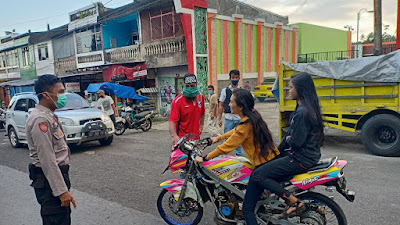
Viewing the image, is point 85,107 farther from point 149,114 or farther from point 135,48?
point 135,48

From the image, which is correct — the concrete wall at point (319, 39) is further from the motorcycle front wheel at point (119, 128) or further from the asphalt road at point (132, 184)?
the motorcycle front wheel at point (119, 128)

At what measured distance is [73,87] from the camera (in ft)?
68.2

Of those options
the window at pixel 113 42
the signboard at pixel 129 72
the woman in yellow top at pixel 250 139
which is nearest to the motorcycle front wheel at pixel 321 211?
the woman in yellow top at pixel 250 139

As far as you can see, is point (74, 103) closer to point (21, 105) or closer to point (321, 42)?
point (21, 105)

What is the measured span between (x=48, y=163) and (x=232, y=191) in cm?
178

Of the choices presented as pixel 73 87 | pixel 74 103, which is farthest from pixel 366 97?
pixel 73 87

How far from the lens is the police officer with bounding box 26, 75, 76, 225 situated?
232 centimetres

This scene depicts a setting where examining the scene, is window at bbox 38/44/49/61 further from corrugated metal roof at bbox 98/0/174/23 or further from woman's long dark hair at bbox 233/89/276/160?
woman's long dark hair at bbox 233/89/276/160

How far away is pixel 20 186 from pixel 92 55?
51.3 ft

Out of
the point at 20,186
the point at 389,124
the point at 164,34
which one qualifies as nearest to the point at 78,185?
the point at 20,186

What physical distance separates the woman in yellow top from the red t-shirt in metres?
1.02

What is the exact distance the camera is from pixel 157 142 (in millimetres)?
8891

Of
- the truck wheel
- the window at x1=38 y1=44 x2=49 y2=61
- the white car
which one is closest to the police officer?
the white car

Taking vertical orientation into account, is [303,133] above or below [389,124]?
above
